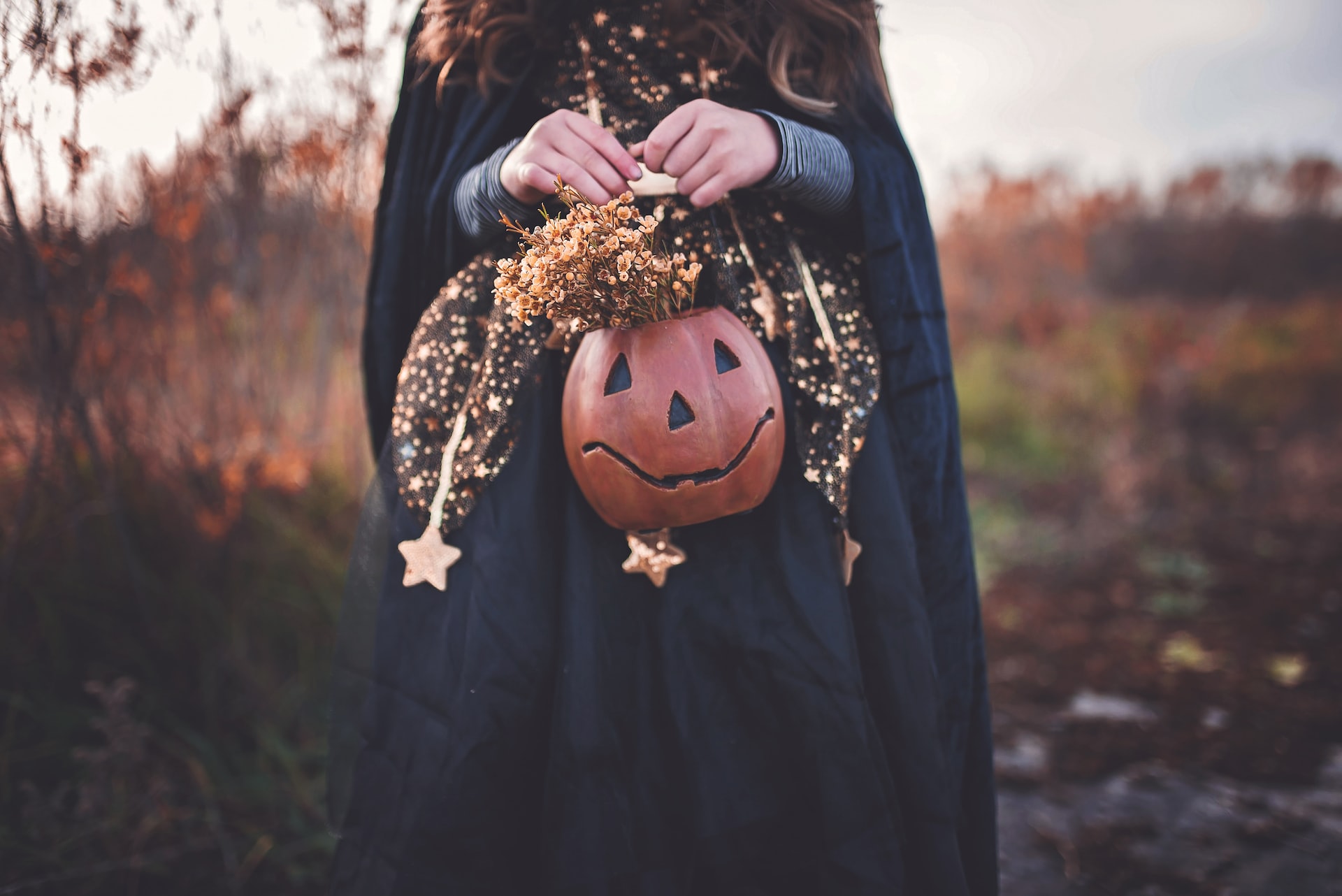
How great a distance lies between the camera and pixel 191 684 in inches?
88.7

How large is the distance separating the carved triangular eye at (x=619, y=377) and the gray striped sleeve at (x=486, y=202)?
31cm

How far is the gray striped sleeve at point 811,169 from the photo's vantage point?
115 cm

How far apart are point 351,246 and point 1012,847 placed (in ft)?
10.2

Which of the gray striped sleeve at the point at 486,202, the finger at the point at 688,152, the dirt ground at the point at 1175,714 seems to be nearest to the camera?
the finger at the point at 688,152

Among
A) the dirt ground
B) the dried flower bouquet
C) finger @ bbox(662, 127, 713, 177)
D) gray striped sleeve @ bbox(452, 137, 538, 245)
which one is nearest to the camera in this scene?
the dried flower bouquet

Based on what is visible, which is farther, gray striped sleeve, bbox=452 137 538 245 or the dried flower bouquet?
gray striped sleeve, bbox=452 137 538 245

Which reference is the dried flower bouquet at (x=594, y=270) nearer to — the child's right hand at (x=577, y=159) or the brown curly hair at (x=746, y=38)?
the child's right hand at (x=577, y=159)

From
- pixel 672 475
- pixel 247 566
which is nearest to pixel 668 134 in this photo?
pixel 672 475

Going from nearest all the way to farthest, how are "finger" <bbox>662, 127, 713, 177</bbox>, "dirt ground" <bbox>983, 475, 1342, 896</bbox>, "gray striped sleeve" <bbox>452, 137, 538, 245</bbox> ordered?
1. "finger" <bbox>662, 127, 713, 177</bbox>
2. "gray striped sleeve" <bbox>452, 137, 538, 245</bbox>
3. "dirt ground" <bbox>983, 475, 1342, 896</bbox>

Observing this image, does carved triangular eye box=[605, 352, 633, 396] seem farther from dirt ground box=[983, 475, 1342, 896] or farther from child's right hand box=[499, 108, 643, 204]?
dirt ground box=[983, 475, 1342, 896]

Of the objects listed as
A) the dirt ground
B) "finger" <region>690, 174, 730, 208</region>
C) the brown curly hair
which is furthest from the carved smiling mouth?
the dirt ground

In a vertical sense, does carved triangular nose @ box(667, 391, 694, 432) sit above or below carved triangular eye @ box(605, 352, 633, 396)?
below

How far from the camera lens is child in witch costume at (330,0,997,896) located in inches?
46.4

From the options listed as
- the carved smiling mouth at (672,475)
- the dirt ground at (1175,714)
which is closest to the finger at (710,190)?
the carved smiling mouth at (672,475)
